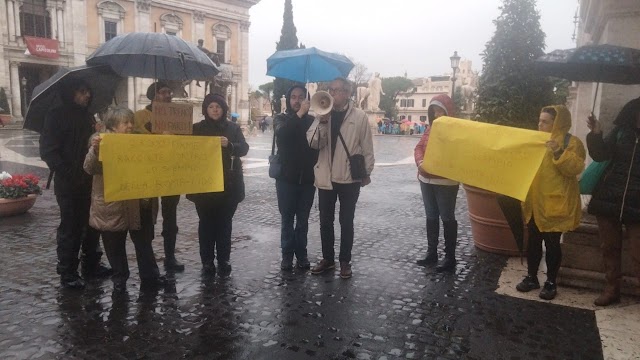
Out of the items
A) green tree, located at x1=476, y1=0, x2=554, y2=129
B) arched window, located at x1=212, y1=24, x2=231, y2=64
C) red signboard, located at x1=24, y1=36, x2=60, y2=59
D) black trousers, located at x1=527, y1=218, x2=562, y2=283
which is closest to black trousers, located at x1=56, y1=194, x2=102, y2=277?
black trousers, located at x1=527, y1=218, x2=562, y2=283

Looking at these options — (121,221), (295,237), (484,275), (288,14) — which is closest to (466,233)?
(484,275)

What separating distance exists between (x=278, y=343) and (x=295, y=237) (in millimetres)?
1697

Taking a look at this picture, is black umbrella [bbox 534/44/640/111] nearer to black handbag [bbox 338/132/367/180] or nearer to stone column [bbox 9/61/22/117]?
black handbag [bbox 338/132/367/180]

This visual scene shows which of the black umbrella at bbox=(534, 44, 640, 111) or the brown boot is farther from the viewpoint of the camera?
the brown boot

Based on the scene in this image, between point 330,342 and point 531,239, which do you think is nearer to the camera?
point 330,342

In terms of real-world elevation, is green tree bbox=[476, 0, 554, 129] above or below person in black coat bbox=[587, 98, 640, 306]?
above

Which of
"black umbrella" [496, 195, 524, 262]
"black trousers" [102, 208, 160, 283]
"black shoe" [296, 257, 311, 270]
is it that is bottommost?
"black shoe" [296, 257, 311, 270]

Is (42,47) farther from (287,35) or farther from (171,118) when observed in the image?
(171,118)

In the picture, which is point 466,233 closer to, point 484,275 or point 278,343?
point 484,275

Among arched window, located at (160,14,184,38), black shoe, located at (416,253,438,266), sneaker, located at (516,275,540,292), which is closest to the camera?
sneaker, located at (516,275,540,292)

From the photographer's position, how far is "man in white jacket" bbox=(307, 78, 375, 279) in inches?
182

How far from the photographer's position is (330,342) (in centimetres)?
340

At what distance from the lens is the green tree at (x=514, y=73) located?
6.06 meters

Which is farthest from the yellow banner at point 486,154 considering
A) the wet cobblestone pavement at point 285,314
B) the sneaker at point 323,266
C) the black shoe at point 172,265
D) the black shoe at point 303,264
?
the black shoe at point 172,265
